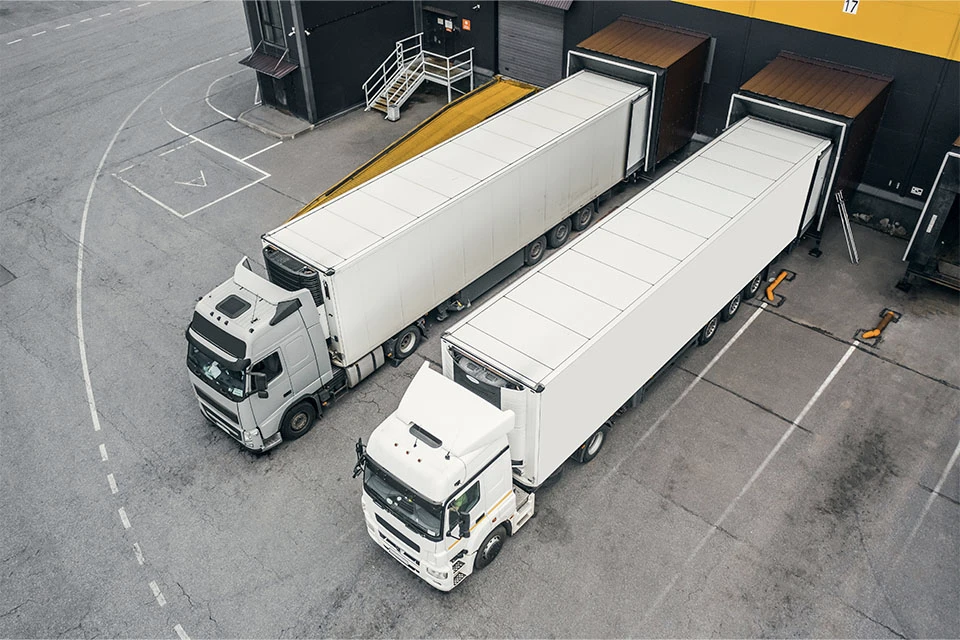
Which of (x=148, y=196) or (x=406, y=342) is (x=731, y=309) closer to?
(x=406, y=342)

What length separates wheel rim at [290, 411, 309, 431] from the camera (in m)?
16.8

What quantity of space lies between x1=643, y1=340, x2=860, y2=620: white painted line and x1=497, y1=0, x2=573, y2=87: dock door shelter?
15599mm

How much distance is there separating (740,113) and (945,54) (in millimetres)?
5262

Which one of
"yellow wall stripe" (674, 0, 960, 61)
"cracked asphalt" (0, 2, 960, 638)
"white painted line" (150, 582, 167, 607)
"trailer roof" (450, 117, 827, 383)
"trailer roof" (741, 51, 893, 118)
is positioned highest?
"yellow wall stripe" (674, 0, 960, 61)

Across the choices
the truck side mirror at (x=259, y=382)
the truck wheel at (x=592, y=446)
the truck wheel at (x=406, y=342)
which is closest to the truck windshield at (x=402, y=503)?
the truck side mirror at (x=259, y=382)

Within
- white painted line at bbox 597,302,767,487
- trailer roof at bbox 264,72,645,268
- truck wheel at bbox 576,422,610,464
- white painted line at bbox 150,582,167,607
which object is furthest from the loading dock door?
white painted line at bbox 150,582,167,607

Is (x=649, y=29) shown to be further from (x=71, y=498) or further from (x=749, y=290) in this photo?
(x=71, y=498)

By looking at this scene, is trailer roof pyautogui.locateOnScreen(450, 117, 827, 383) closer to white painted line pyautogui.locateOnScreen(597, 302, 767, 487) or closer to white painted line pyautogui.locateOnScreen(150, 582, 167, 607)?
white painted line pyautogui.locateOnScreen(597, 302, 767, 487)

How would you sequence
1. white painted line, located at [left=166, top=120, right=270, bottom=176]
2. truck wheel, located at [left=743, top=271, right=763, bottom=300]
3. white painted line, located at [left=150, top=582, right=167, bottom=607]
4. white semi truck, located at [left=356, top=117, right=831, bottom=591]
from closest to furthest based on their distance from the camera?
1. white semi truck, located at [left=356, top=117, right=831, bottom=591]
2. white painted line, located at [left=150, top=582, right=167, bottom=607]
3. truck wheel, located at [left=743, top=271, right=763, bottom=300]
4. white painted line, located at [left=166, top=120, right=270, bottom=176]

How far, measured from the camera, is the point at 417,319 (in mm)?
18594

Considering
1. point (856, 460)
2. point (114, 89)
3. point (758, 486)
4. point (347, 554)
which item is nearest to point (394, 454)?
point (347, 554)

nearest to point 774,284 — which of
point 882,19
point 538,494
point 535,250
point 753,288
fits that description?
point 753,288

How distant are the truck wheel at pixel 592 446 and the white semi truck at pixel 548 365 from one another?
0.04 m

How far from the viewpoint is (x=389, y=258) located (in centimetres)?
1680
